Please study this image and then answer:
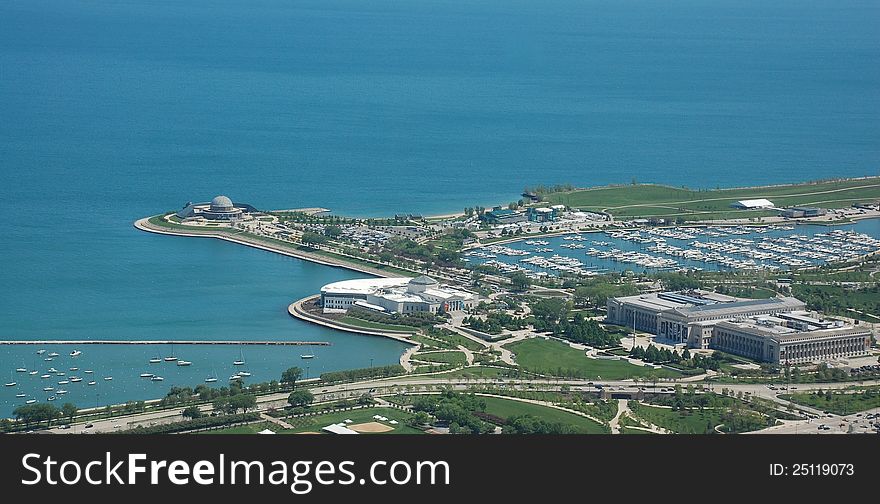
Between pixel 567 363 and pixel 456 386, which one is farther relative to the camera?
pixel 567 363

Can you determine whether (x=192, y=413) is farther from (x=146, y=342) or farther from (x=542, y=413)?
(x=146, y=342)

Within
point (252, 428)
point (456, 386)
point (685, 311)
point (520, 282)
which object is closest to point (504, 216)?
point (520, 282)

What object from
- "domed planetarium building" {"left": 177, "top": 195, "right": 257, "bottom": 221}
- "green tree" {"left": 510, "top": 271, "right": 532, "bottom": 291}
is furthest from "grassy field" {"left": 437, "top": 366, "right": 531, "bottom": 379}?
"domed planetarium building" {"left": 177, "top": 195, "right": 257, "bottom": 221}

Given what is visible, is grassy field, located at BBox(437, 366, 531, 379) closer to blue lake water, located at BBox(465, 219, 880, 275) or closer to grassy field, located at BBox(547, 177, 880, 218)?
blue lake water, located at BBox(465, 219, 880, 275)

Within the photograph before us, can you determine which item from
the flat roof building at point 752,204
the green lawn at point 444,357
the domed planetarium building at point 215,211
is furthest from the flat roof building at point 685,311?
the domed planetarium building at point 215,211

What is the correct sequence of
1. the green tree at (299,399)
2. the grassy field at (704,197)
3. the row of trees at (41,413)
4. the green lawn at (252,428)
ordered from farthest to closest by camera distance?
the grassy field at (704,197) → the green tree at (299,399) → the row of trees at (41,413) → the green lawn at (252,428)

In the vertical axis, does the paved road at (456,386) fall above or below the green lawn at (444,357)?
below

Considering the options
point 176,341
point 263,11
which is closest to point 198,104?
point 176,341

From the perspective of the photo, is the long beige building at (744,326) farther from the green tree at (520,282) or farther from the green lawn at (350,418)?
the green lawn at (350,418)
